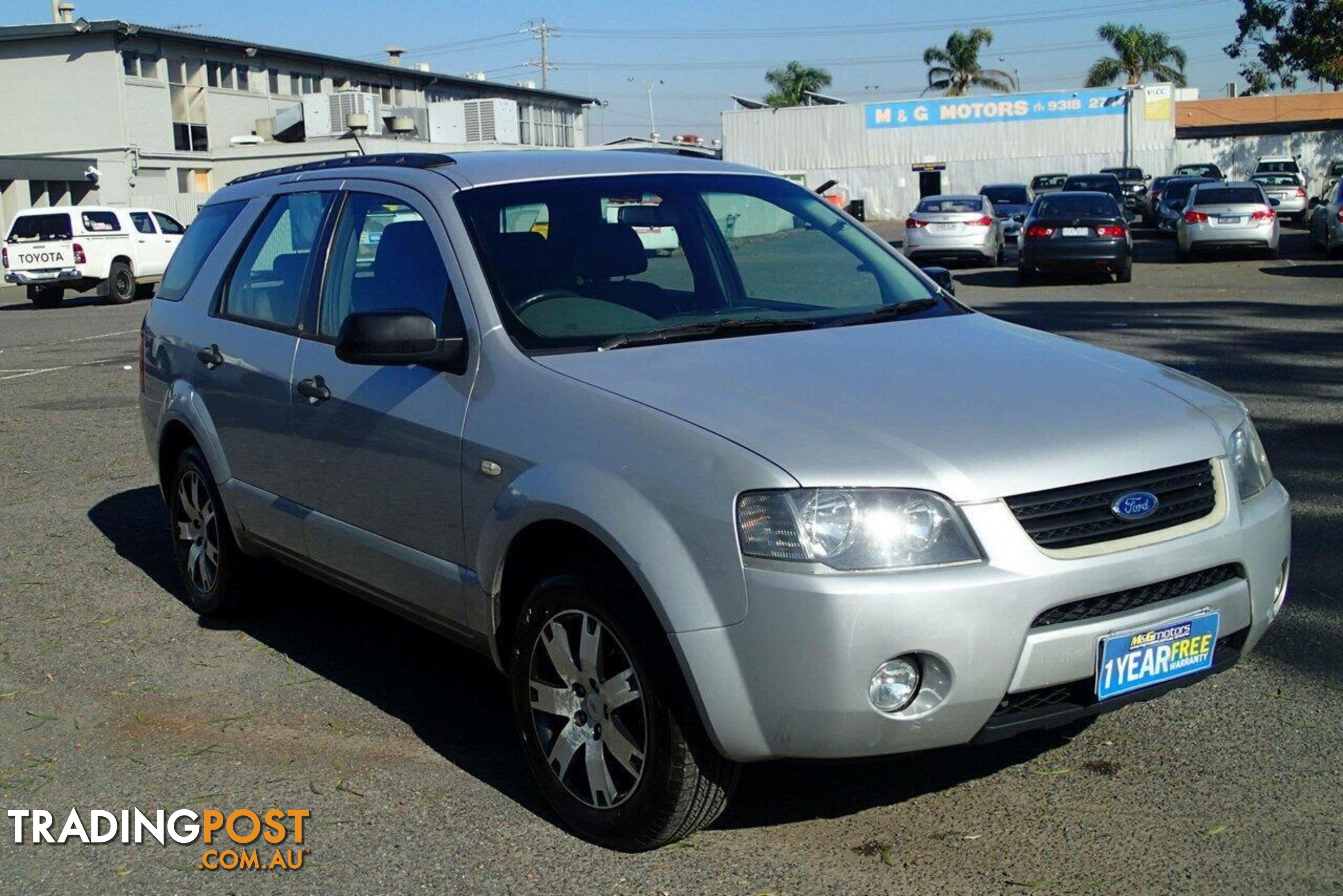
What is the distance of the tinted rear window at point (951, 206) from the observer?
2764cm

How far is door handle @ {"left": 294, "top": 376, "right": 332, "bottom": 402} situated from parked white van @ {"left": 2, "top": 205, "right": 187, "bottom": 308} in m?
25.0

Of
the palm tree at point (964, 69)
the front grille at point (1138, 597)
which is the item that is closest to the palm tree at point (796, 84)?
the palm tree at point (964, 69)

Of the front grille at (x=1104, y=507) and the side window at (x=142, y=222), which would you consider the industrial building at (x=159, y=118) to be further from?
the front grille at (x=1104, y=507)

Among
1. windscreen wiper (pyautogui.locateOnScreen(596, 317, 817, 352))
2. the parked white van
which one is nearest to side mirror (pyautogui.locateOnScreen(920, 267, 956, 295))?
windscreen wiper (pyautogui.locateOnScreen(596, 317, 817, 352))

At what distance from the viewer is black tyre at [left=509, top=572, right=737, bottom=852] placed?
355 centimetres

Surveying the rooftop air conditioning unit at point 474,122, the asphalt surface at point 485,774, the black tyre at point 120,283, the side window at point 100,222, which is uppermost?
the rooftop air conditioning unit at point 474,122

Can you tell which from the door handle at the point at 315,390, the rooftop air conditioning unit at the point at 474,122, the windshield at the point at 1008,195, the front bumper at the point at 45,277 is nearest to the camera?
the door handle at the point at 315,390

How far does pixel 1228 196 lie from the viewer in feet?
86.7

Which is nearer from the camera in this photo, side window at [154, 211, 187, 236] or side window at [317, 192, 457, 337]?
side window at [317, 192, 457, 337]

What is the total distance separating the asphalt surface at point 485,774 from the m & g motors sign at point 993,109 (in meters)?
51.8

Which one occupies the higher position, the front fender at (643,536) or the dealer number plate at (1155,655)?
the front fender at (643,536)

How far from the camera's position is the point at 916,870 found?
11.9 feet

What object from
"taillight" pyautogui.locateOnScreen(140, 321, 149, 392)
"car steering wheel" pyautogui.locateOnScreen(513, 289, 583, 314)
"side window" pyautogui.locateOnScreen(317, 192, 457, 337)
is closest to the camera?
"car steering wheel" pyautogui.locateOnScreen(513, 289, 583, 314)

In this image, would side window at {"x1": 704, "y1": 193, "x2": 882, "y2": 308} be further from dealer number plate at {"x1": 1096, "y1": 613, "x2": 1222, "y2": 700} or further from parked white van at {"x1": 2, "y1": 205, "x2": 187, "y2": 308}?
parked white van at {"x1": 2, "y1": 205, "x2": 187, "y2": 308}
